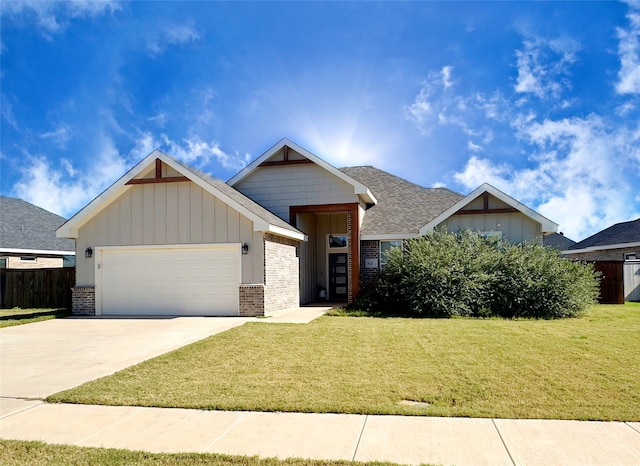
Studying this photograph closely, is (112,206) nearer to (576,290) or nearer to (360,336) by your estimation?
(360,336)

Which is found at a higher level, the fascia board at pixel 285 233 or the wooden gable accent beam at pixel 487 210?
the wooden gable accent beam at pixel 487 210

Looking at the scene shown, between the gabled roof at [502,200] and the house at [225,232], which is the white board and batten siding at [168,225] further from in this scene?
the gabled roof at [502,200]

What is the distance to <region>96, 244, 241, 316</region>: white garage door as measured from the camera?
47.0 ft

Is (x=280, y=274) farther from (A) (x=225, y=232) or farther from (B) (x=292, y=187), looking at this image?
(B) (x=292, y=187)

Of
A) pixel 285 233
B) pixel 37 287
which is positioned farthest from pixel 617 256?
pixel 37 287

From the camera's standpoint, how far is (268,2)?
1271 cm

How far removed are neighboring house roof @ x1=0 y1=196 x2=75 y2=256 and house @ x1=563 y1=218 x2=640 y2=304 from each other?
26.3m

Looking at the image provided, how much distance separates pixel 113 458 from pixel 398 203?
58.5 feet

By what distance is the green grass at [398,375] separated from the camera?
5.47 metres

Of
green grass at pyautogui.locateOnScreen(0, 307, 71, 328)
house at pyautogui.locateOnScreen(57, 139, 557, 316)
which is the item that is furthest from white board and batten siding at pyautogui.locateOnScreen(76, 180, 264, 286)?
green grass at pyautogui.locateOnScreen(0, 307, 71, 328)

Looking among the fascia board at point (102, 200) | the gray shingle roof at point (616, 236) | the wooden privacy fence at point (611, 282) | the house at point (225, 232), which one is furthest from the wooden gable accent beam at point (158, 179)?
the gray shingle roof at point (616, 236)

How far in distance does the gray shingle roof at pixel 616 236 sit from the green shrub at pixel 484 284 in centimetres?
1349

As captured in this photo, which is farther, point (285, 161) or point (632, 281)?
point (632, 281)

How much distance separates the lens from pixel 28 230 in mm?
24797
